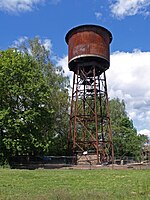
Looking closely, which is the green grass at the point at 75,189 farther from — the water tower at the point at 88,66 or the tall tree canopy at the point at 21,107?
the water tower at the point at 88,66

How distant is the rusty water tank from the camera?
104 feet

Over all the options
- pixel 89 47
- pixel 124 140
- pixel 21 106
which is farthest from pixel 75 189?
pixel 124 140

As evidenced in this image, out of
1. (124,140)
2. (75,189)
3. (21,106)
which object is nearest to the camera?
(75,189)

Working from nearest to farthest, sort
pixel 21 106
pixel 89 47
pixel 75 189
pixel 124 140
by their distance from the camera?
pixel 75 189 < pixel 21 106 < pixel 89 47 < pixel 124 140

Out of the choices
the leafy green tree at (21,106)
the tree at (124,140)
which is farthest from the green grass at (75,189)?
the tree at (124,140)

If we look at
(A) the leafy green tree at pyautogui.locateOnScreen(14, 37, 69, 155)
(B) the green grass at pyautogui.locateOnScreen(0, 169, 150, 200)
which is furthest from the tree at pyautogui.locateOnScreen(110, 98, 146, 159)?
(B) the green grass at pyautogui.locateOnScreen(0, 169, 150, 200)

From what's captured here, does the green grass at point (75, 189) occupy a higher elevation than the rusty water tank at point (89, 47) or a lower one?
lower

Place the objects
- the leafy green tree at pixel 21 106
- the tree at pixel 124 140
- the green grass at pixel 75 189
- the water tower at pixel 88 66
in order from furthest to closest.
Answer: the tree at pixel 124 140, the water tower at pixel 88 66, the leafy green tree at pixel 21 106, the green grass at pixel 75 189

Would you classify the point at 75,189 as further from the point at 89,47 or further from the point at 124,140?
the point at 124,140

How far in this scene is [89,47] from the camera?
31.6m

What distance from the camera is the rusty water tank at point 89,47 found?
31.6 meters

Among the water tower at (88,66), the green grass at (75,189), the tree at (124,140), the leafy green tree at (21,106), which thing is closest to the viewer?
the green grass at (75,189)

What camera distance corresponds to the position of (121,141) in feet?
154

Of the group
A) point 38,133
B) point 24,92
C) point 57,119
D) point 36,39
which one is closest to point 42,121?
point 38,133
